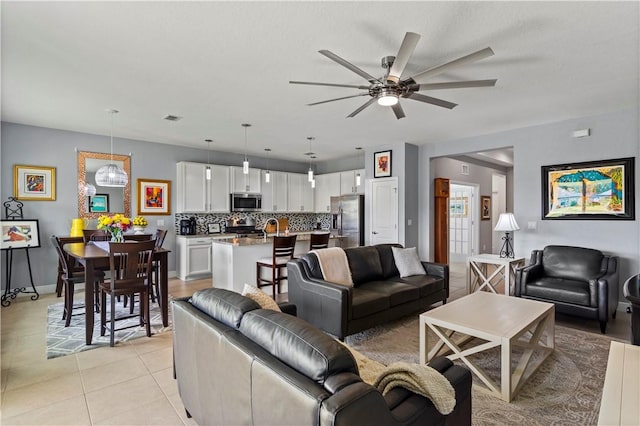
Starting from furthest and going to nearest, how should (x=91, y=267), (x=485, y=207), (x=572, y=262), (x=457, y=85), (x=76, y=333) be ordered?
(x=485, y=207)
(x=572, y=262)
(x=76, y=333)
(x=91, y=267)
(x=457, y=85)

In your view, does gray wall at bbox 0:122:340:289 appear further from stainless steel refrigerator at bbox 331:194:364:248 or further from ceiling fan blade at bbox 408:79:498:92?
ceiling fan blade at bbox 408:79:498:92

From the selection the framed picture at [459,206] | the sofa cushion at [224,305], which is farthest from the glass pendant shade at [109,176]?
the framed picture at [459,206]

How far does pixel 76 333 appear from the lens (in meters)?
3.44

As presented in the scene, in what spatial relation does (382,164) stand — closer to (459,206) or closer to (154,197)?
(459,206)

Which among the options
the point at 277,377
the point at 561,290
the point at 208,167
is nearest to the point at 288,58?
the point at 277,377

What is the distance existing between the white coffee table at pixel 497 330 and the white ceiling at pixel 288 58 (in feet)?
7.11

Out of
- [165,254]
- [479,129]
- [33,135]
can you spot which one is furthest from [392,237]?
[33,135]

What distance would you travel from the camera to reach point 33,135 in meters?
5.03

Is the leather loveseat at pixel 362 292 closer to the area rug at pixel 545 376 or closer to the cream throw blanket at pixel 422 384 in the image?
Answer: the area rug at pixel 545 376

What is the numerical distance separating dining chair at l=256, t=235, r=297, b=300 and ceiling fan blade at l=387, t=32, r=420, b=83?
263cm

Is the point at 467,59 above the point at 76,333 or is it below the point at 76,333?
above

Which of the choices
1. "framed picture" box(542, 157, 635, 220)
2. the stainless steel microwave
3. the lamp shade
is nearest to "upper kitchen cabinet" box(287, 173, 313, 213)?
the stainless steel microwave

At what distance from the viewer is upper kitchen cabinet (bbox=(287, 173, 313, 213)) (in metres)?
8.14

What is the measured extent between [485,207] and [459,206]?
0.66 metres
